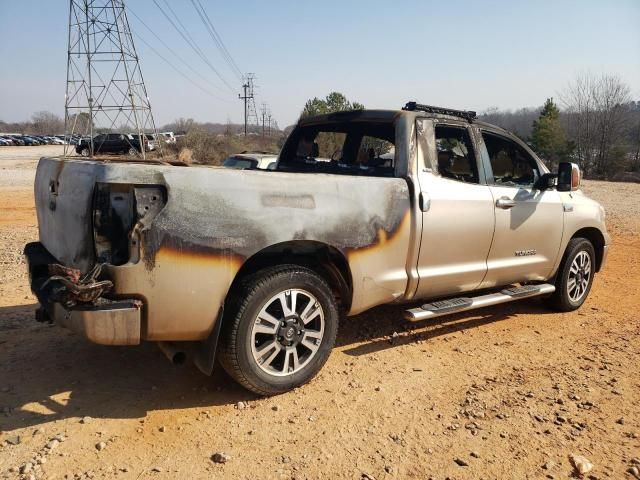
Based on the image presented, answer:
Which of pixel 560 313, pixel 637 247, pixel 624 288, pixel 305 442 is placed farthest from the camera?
pixel 637 247

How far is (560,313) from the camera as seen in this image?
5.64m

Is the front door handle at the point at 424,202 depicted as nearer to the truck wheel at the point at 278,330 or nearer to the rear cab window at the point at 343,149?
the rear cab window at the point at 343,149

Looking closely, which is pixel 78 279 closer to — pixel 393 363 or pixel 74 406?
pixel 74 406

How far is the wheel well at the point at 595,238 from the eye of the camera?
569 centimetres

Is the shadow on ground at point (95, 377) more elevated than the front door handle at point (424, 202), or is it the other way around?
the front door handle at point (424, 202)

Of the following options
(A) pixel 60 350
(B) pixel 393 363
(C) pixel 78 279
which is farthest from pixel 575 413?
(A) pixel 60 350

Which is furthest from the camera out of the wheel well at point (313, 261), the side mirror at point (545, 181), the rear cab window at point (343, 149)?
the side mirror at point (545, 181)

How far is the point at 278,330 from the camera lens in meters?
3.41

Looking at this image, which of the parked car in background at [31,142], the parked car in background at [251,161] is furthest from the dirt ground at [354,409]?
the parked car in background at [31,142]

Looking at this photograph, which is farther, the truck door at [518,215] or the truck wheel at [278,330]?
the truck door at [518,215]

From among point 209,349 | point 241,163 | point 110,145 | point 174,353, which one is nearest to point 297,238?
point 209,349

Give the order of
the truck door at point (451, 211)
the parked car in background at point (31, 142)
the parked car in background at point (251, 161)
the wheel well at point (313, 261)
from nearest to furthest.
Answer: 1. the wheel well at point (313, 261)
2. the truck door at point (451, 211)
3. the parked car in background at point (251, 161)
4. the parked car in background at point (31, 142)

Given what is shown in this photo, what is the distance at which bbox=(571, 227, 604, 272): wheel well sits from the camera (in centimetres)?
569

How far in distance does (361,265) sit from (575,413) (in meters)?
1.72
